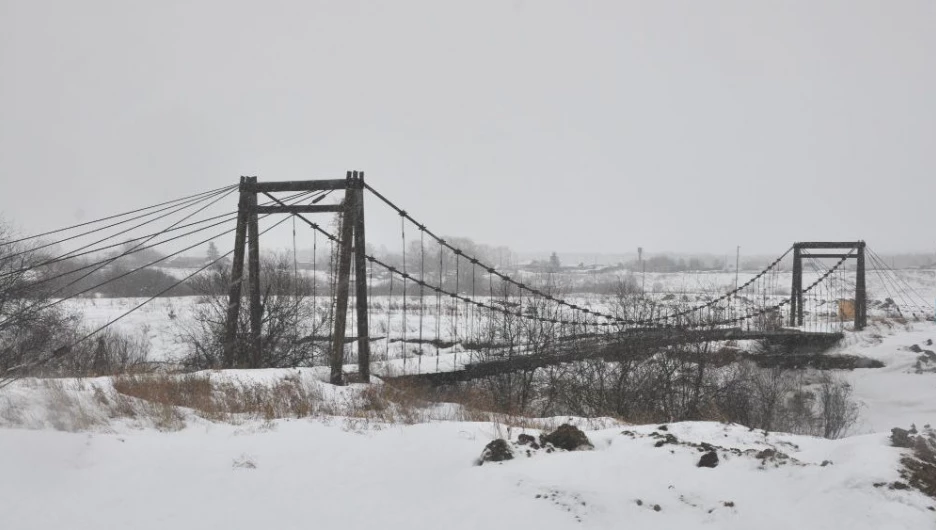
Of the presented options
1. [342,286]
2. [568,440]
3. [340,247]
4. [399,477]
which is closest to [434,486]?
[399,477]

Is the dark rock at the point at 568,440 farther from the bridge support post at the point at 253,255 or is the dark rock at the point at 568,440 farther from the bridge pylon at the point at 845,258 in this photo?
the bridge pylon at the point at 845,258

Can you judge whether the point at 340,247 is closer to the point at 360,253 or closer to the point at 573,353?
the point at 360,253

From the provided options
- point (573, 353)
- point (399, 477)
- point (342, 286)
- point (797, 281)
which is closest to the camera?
point (399, 477)

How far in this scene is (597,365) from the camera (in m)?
16.2

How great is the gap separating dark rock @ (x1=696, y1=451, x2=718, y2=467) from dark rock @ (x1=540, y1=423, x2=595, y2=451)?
89 cm

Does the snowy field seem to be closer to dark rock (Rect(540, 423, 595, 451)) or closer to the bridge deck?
dark rock (Rect(540, 423, 595, 451))

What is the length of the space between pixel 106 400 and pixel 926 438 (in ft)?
23.1

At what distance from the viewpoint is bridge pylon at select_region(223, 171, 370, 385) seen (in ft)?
31.2

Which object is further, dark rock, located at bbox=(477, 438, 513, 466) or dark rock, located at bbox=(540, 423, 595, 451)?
dark rock, located at bbox=(540, 423, 595, 451)

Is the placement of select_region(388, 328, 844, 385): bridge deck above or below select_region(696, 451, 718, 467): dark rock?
below

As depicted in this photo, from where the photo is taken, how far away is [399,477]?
406 cm

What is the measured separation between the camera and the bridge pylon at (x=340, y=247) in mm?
9523

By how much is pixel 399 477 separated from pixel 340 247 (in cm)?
647

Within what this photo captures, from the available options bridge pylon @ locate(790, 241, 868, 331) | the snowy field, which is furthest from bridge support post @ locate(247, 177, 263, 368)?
bridge pylon @ locate(790, 241, 868, 331)
